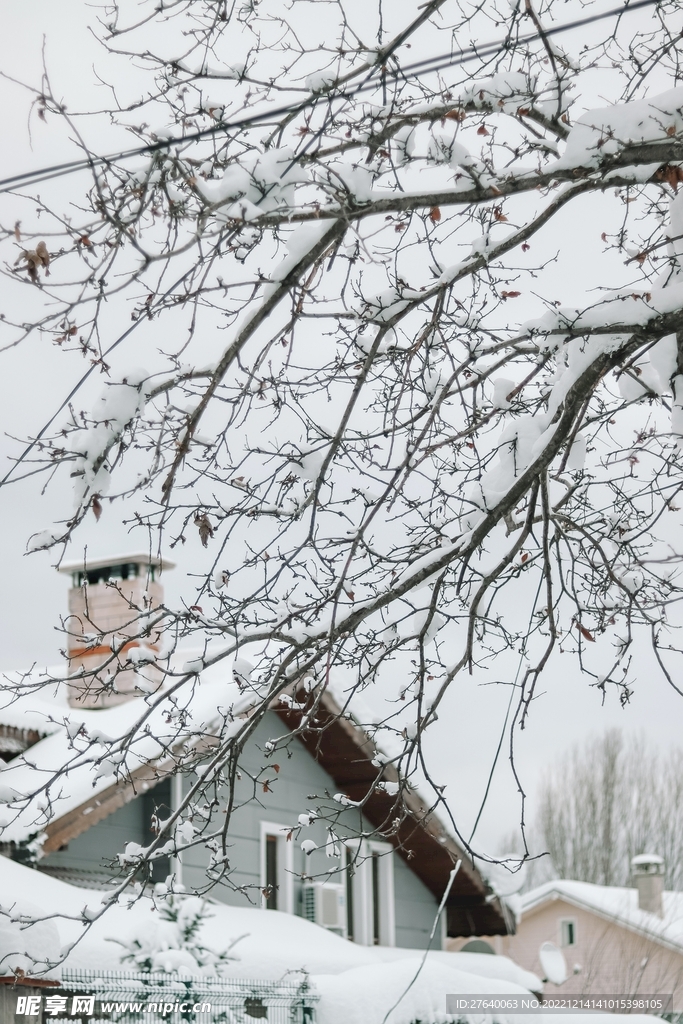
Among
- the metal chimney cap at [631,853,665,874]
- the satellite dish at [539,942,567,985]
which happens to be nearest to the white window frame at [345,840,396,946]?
the satellite dish at [539,942,567,985]

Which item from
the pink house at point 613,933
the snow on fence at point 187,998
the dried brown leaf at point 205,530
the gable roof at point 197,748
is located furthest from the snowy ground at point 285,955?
the pink house at point 613,933

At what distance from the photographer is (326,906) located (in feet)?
38.2

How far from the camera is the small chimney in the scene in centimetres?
2414

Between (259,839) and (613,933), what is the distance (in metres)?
15.6

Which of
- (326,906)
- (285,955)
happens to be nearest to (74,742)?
(285,955)

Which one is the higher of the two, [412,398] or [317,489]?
[412,398]

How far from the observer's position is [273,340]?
4.20 meters

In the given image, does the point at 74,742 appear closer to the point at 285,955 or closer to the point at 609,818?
the point at 285,955

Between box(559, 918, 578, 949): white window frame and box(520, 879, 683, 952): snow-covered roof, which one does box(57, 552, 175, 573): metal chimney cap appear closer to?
box(520, 879, 683, 952): snow-covered roof

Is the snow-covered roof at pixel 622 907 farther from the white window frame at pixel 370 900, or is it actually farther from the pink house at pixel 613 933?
the white window frame at pixel 370 900

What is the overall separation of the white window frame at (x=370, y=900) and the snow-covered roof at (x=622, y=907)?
11.7 meters

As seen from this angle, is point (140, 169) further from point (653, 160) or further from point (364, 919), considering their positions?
point (364, 919)

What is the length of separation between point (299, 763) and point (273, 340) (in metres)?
9.16

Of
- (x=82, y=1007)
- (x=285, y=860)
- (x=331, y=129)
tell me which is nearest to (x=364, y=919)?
(x=285, y=860)
